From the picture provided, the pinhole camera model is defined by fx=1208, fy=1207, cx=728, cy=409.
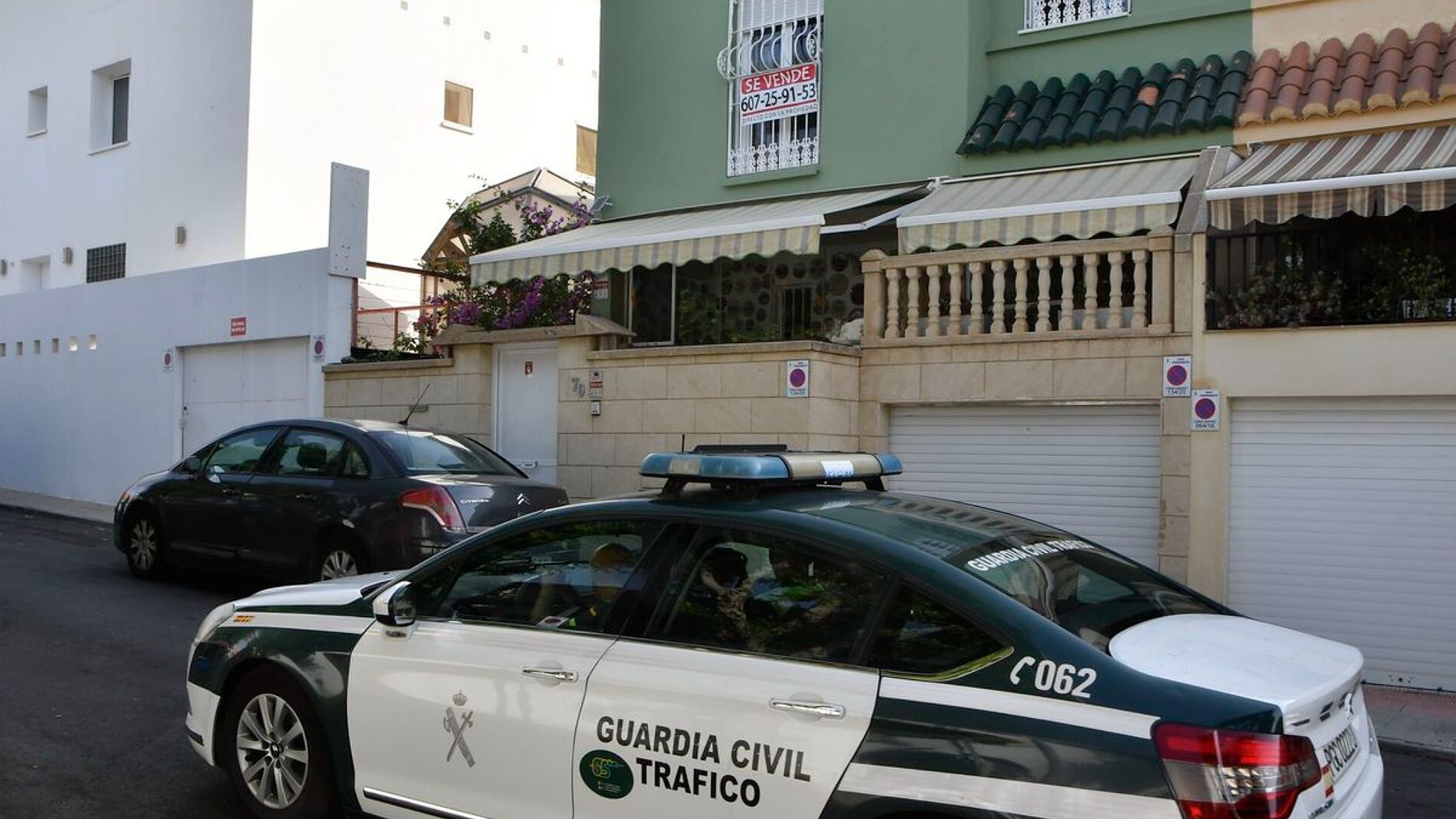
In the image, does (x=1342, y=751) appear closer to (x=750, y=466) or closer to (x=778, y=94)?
(x=750, y=466)

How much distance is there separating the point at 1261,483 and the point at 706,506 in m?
6.96

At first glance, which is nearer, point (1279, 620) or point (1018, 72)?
point (1279, 620)

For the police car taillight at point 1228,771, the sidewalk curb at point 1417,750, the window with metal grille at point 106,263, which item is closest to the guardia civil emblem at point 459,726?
the police car taillight at point 1228,771

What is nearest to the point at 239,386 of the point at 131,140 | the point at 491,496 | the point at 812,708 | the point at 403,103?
the point at 403,103

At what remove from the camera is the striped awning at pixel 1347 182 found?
8.73 m

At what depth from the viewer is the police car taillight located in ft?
9.77

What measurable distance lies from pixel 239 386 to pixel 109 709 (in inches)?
397

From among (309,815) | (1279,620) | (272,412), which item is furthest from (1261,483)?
(272,412)

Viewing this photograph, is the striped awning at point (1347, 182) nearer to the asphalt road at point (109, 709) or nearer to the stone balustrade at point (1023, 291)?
the stone balustrade at point (1023, 291)

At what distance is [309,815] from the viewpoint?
457cm

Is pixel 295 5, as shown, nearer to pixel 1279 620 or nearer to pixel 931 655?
pixel 1279 620

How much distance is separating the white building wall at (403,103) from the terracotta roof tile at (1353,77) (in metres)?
14.5

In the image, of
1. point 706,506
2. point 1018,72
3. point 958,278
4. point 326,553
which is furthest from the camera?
point 1018,72

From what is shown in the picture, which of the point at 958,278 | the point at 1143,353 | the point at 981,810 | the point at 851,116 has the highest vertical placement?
the point at 851,116
